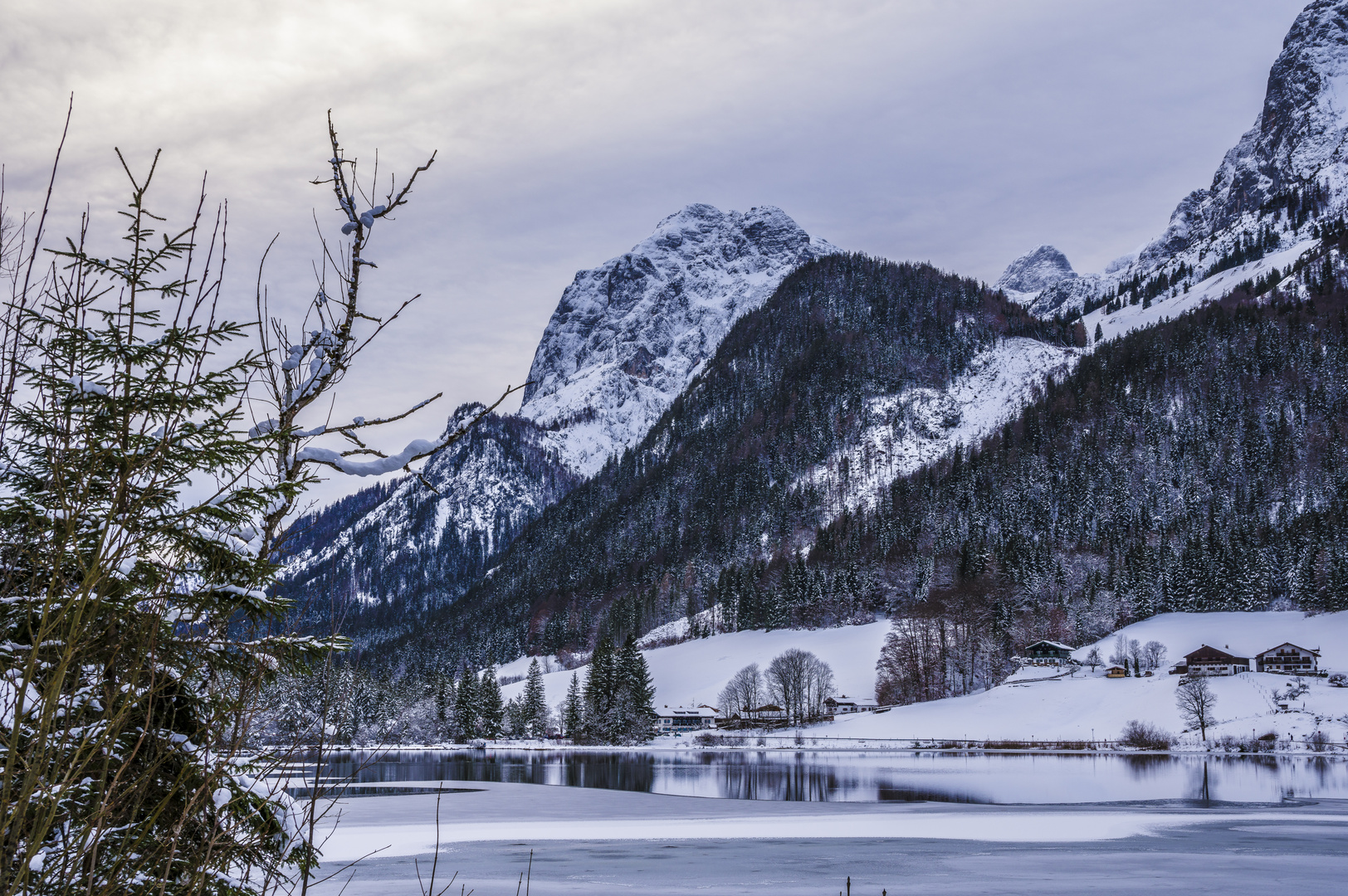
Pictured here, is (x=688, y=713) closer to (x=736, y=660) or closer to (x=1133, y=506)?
(x=736, y=660)

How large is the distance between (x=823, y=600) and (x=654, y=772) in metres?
74.2

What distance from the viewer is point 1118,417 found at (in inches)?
6299

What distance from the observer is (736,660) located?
11619cm

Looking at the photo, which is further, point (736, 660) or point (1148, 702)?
point (736, 660)

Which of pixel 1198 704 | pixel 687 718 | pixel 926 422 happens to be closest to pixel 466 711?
pixel 687 718

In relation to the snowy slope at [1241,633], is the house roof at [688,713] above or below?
below

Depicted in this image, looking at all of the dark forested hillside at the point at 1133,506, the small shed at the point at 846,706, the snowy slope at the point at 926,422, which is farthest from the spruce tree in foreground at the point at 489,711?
the snowy slope at the point at 926,422

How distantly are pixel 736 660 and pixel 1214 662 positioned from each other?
52.6 meters

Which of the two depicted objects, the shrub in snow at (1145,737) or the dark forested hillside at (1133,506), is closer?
the shrub in snow at (1145,737)

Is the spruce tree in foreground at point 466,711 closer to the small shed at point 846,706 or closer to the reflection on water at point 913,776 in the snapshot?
the reflection on water at point 913,776

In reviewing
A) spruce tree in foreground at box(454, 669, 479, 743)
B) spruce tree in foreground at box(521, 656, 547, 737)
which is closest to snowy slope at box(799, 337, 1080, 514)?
spruce tree in foreground at box(521, 656, 547, 737)

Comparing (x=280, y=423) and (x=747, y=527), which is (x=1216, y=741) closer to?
(x=280, y=423)

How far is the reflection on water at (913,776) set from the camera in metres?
41.2

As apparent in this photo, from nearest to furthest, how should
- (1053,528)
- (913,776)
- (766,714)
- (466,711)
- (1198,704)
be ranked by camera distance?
(913,776) → (1198,704) → (466,711) → (766,714) → (1053,528)
